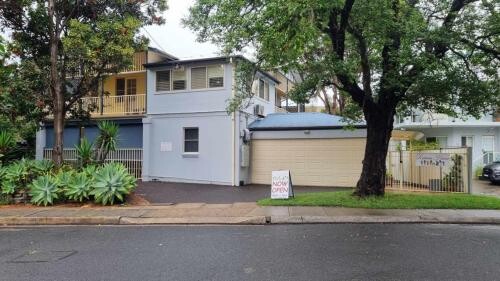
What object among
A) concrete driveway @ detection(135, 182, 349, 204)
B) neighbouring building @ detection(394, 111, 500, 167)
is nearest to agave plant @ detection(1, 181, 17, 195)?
concrete driveway @ detection(135, 182, 349, 204)

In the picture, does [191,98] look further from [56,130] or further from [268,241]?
[268,241]

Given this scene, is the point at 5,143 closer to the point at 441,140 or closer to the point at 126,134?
the point at 126,134

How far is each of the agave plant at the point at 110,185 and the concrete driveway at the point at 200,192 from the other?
1117mm

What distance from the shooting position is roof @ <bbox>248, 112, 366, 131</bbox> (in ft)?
63.1

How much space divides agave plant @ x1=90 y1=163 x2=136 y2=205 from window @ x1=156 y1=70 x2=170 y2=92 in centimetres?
802

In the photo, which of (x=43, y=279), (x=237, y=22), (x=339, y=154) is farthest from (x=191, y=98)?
(x=43, y=279)

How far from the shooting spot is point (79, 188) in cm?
1303

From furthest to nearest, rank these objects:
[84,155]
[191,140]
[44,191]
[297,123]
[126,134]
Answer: [126,134]
[297,123]
[191,140]
[84,155]
[44,191]

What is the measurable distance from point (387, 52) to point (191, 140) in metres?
10.9

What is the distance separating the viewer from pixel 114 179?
13195mm

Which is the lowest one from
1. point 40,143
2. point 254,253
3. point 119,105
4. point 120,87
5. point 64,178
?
point 254,253

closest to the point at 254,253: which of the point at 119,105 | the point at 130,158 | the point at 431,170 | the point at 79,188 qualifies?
the point at 79,188

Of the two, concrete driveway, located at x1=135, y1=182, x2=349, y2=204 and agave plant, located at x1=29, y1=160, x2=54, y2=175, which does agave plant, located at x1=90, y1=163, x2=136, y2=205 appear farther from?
agave plant, located at x1=29, y1=160, x2=54, y2=175

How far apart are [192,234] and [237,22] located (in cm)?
541
